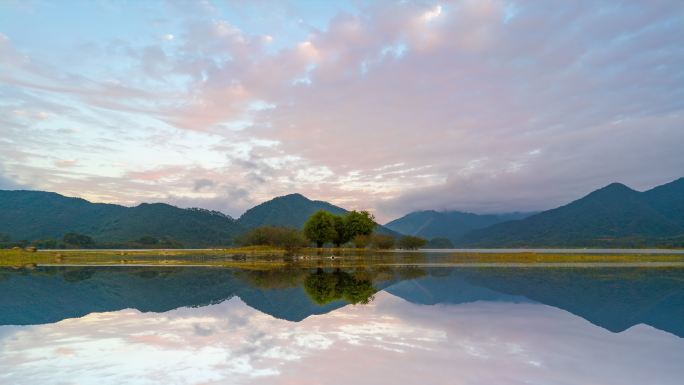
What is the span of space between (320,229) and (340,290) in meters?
59.8

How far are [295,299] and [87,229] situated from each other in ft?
662

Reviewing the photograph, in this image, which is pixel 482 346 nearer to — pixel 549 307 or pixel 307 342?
pixel 307 342

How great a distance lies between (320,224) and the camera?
92.4 m

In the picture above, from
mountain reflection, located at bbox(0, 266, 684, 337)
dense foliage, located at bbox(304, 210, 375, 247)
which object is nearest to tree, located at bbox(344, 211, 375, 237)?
dense foliage, located at bbox(304, 210, 375, 247)

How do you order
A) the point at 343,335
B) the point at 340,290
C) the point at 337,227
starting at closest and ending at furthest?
the point at 343,335 < the point at 340,290 < the point at 337,227

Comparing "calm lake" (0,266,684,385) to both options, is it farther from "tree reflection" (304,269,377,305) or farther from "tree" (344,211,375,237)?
"tree" (344,211,375,237)

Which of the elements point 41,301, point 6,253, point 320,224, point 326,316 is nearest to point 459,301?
point 326,316

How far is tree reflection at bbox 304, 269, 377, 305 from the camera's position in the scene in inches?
1100

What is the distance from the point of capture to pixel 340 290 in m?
32.3

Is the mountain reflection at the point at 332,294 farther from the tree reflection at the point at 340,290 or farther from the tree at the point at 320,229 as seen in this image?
the tree at the point at 320,229

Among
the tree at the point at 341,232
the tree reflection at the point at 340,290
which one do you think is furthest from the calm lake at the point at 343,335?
the tree at the point at 341,232

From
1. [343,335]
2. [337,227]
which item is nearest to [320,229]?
[337,227]

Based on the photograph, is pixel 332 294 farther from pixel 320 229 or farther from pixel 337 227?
pixel 337 227

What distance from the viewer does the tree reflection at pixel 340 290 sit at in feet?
91.7
